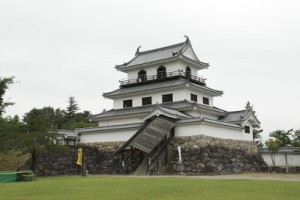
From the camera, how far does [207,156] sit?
25953 millimetres

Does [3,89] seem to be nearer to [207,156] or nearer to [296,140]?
[207,156]

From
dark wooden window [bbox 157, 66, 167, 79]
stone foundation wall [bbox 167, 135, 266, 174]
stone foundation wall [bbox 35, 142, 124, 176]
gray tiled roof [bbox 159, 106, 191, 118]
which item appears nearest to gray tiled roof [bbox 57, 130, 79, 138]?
stone foundation wall [bbox 35, 142, 124, 176]

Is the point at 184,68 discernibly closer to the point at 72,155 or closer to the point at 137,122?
the point at 137,122

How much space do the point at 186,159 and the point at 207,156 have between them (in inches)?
62.4

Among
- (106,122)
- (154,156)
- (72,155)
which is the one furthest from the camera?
(106,122)

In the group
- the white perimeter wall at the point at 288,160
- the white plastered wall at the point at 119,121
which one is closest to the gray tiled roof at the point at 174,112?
the white plastered wall at the point at 119,121

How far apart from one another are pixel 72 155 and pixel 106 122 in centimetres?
605

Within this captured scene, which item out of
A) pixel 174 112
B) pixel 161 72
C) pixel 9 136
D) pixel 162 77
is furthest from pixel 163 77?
pixel 9 136

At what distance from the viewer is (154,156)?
25875 millimetres

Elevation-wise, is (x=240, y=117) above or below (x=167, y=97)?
below

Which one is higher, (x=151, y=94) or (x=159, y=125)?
(x=151, y=94)

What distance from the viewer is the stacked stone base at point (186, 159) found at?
25906 millimetres

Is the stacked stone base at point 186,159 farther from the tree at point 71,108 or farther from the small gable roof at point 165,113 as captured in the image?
the tree at point 71,108

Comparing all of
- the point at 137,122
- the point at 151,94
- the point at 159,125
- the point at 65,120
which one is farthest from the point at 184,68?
the point at 65,120
